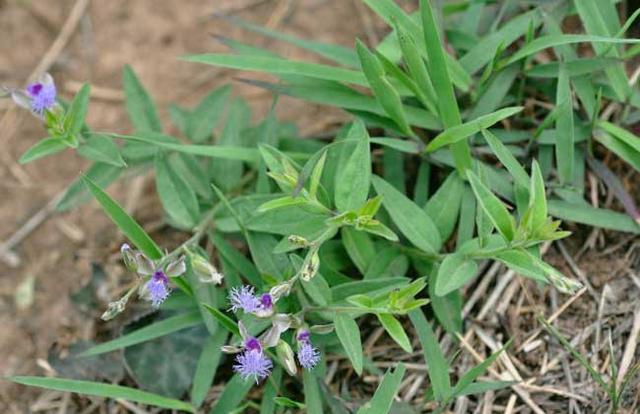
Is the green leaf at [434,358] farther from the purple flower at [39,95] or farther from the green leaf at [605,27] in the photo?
the purple flower at [39,95]

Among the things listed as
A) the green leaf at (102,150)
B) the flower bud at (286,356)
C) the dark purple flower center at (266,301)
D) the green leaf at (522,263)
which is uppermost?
the green leaf at (102,150)

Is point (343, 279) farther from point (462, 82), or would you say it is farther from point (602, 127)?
point (602, 127)

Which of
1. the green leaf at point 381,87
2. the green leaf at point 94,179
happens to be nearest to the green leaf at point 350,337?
the green leaf at point 381,87

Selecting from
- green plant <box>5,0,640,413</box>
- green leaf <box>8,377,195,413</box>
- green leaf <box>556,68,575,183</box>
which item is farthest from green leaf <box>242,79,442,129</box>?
green leaf <box>8,377,195,413</box>

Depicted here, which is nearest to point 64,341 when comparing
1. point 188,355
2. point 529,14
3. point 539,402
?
point 188,355

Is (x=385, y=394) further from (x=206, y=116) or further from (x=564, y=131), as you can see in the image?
(x=206, y=116)

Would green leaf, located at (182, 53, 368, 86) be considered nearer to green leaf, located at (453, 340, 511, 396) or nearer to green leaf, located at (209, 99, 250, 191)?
green leaf, located at (209, 99, 250, 191)
